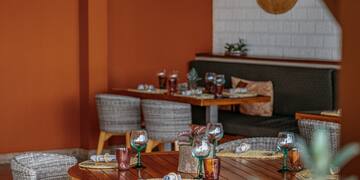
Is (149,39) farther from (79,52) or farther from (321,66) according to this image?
(321,66)

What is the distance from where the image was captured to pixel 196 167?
4.07m

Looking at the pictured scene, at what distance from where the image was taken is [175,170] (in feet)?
13.7

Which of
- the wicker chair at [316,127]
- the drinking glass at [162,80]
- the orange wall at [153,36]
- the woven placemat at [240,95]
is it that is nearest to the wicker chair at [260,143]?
the wicker chair at [316,127]

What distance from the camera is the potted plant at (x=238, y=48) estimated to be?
9852 mm

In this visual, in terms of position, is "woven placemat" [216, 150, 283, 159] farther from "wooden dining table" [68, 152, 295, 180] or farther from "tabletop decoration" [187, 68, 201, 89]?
"tabletop decoration" [187, 68, 201, 89]

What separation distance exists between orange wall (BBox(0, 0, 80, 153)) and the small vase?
5252 millimetres

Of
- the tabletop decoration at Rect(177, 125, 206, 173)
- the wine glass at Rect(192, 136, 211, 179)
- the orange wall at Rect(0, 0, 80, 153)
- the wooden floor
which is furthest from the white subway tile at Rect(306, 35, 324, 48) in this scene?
the wine glass at Rect(192, 136, 211, 179)

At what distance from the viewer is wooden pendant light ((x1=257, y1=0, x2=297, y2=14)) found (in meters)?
7.65

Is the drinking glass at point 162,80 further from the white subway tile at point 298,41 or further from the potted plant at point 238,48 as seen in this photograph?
the white subway tile at point 298,41

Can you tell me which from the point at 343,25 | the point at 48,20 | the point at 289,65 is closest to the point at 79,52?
the point at 48,20

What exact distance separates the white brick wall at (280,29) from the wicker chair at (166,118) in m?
1.89

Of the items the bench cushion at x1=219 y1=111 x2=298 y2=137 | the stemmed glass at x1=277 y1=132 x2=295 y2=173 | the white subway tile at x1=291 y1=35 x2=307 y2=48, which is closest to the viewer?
the stemmed glass at x1=277 y1=132 x2=295 y2=173

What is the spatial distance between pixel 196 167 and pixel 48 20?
5469 millimetres

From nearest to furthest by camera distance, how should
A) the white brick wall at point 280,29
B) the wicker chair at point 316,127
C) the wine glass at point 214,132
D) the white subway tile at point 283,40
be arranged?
the wine glass at point 214,132
the wicker chair at point 316,127
the white brick wall at point 280,29
the white subway tile at point 283,40
